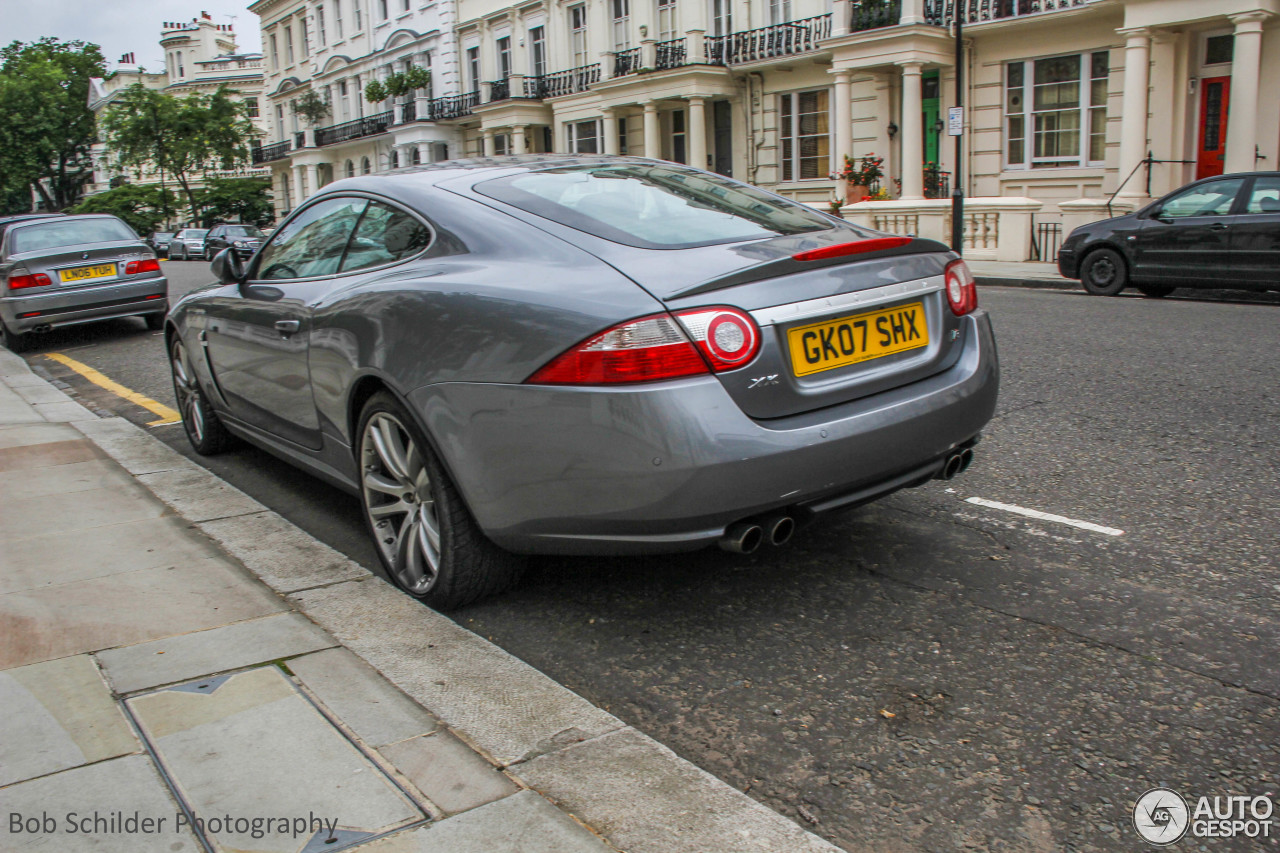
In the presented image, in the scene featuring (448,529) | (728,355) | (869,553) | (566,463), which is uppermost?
(728,355)

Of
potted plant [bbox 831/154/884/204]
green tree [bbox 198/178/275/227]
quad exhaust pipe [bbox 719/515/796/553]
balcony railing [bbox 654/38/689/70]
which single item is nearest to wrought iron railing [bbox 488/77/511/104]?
balcony railing [bbox 654/38/689/70]

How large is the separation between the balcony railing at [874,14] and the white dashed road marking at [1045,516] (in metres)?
20.9

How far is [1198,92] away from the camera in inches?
781

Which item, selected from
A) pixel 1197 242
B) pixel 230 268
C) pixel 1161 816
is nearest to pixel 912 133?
pixel 1197 242

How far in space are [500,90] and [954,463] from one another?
37565 millimetres

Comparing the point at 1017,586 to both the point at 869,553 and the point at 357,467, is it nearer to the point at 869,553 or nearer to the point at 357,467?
the point at 869,553

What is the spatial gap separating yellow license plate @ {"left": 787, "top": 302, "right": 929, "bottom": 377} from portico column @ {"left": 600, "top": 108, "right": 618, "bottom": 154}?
29996mm

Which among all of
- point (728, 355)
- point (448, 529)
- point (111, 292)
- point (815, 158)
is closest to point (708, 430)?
point (728, 355)

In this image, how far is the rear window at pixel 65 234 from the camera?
12.4 meters

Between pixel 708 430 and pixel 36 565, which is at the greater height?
pixel 708 430

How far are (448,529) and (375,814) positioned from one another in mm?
1191

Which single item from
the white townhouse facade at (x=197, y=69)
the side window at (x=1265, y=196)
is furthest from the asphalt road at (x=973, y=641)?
the white townhouse facade at (x=197, y=69)

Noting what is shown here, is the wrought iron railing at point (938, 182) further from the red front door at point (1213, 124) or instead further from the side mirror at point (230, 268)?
the side mirror at point (230, 268)

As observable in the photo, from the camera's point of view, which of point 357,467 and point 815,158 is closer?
point 357,467
